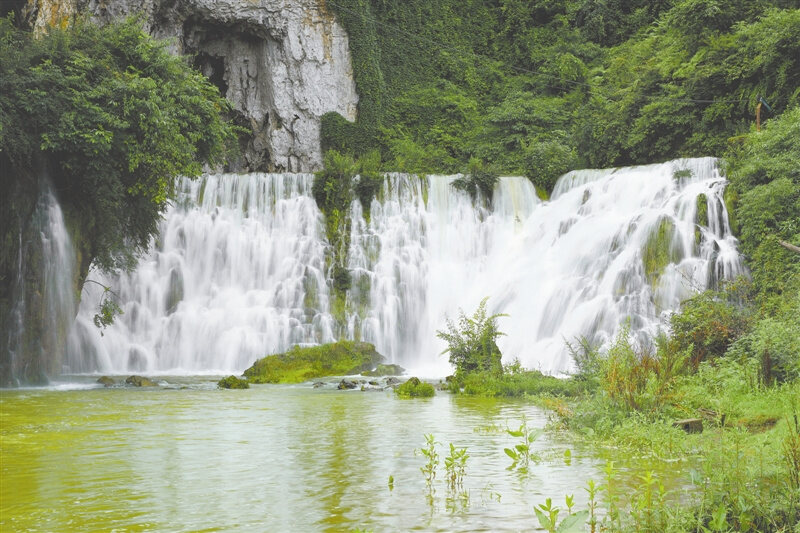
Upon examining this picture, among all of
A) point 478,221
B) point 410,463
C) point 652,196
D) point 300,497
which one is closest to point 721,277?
point 652,196

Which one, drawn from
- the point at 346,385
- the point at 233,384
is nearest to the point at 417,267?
the point at 346,385

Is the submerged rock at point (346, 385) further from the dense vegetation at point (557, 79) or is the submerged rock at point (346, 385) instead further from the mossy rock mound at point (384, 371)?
the dense vegetation at point (557, 79)

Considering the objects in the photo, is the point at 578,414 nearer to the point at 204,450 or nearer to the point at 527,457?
the point at 527,457

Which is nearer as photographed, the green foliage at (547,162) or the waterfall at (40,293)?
the waterfall at (40,293)

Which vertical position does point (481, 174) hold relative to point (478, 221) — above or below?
above

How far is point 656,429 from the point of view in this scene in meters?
7.36

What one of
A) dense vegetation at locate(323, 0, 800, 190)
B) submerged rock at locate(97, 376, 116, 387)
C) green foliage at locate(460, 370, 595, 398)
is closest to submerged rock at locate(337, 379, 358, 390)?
green foliage at locate(460, 370, 595, 398)

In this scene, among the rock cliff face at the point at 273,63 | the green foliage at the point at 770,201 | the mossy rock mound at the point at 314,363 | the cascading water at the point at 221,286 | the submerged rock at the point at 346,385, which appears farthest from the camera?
the rock cliff face at the point at 273,63

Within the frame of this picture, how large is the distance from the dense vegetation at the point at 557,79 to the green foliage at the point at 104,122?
1467cm

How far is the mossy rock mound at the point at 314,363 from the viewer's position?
731 inches

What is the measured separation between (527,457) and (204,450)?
3.16 meters

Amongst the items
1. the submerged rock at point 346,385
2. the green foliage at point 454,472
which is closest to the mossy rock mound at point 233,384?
the submerged rock at point 346,385

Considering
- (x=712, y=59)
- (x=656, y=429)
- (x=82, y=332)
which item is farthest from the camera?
(x=712, y=59)

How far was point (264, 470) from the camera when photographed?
6.66 m
